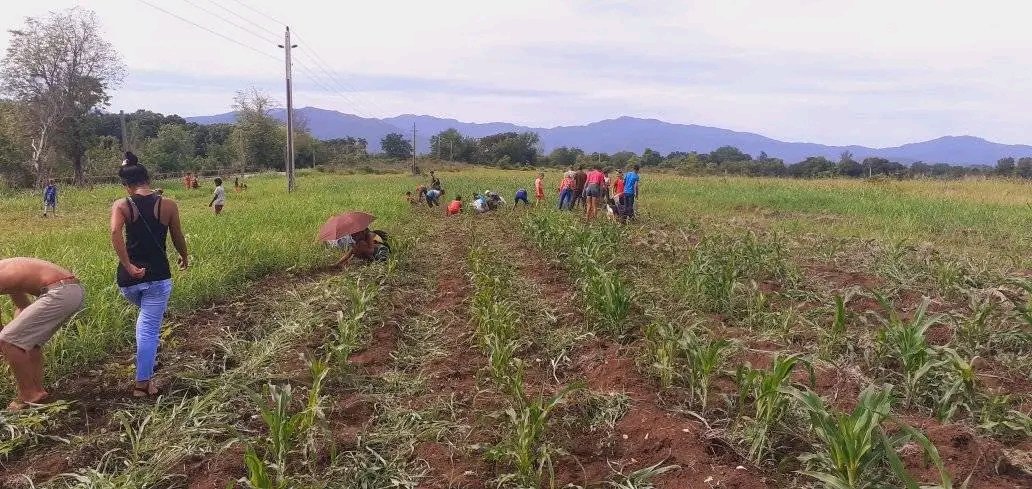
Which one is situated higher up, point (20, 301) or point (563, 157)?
point (563, 157)

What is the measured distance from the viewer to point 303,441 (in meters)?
3.40

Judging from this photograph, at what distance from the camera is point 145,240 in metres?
4.00

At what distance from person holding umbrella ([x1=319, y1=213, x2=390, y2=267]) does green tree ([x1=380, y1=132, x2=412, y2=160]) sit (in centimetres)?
7932

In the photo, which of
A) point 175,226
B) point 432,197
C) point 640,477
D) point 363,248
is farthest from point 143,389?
point 432,197

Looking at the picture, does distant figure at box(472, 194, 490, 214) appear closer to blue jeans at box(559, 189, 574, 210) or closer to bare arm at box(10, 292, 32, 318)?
blue jeans at box(559, 189, 574, 210)

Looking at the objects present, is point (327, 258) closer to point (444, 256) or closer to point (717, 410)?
point (444, 256)

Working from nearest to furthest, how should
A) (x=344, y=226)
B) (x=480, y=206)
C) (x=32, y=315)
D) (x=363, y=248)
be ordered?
1. (x=32, y=315)
2. (x=344, y=226)
3. (x=363, y=248)
4. (x=480, y=206)

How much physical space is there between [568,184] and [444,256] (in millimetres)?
6693

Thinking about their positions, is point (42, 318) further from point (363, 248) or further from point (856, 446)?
point (363, 248)

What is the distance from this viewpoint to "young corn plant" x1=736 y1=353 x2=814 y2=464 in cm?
321

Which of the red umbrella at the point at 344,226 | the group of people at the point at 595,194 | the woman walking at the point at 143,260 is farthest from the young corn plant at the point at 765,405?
the group of people at the point at 595,194

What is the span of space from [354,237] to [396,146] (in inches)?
3247

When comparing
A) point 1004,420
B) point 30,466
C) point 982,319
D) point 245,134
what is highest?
point 245,134

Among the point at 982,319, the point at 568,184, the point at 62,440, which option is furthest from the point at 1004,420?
the point at 568,184
